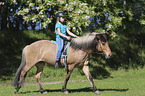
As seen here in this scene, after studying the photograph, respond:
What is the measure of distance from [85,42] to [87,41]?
10 centimetres

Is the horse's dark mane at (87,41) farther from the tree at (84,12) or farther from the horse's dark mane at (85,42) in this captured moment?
the tree at (84,12)

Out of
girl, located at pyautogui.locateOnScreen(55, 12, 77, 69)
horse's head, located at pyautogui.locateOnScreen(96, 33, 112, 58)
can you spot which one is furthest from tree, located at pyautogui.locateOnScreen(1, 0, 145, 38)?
horse's head, located at pyautogui.locateOnScreen(96, 33, 112, 58)

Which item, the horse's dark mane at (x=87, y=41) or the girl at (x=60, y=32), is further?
the girl at (x=60, y=32)

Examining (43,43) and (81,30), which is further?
(81,30)

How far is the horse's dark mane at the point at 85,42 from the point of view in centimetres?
920

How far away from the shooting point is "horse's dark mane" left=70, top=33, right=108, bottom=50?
9176 mm

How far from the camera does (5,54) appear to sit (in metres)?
18.7

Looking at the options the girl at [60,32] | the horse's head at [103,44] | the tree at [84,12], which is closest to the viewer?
the horse's head at [103,44]

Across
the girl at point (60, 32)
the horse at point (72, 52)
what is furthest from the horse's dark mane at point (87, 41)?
the girl at point (60, 32)

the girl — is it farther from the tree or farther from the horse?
the tree

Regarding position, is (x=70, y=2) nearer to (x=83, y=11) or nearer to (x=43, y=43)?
(x=83, y=11)

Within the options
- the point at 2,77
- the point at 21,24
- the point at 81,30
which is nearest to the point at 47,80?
the point at 2,77

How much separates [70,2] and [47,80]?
18.0ft

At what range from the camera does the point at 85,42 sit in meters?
9.28
